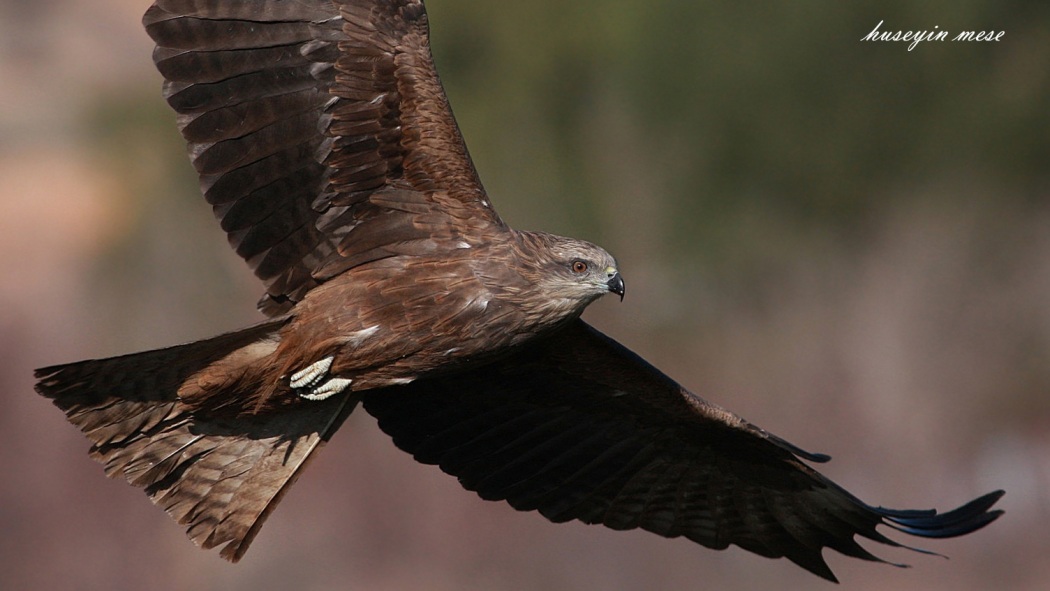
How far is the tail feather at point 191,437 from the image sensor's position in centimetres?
574

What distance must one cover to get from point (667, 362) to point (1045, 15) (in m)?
6.71

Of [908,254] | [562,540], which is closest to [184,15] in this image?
[562,540]

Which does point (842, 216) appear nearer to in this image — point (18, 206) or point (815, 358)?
point (815, 358)

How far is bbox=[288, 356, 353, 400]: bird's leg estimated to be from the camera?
Answer: 5617 millimetres

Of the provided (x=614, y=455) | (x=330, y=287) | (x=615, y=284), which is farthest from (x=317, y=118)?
(x=614, y=455)

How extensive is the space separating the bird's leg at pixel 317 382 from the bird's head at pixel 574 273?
0.98m

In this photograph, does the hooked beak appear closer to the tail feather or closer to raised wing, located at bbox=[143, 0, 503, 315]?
raised wing, located at bbox=[143, 0, 503, 315]

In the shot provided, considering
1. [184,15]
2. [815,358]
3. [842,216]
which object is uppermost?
[184,15]

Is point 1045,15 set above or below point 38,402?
above

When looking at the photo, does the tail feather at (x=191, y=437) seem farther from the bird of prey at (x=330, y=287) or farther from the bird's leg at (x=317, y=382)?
the bird's leg at (x=317, y=382)

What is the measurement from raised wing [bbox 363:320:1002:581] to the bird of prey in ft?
0.08

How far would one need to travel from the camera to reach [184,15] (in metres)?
5.39

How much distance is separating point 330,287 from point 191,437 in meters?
1.04

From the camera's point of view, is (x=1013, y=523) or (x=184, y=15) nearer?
(x=184, y=15)
